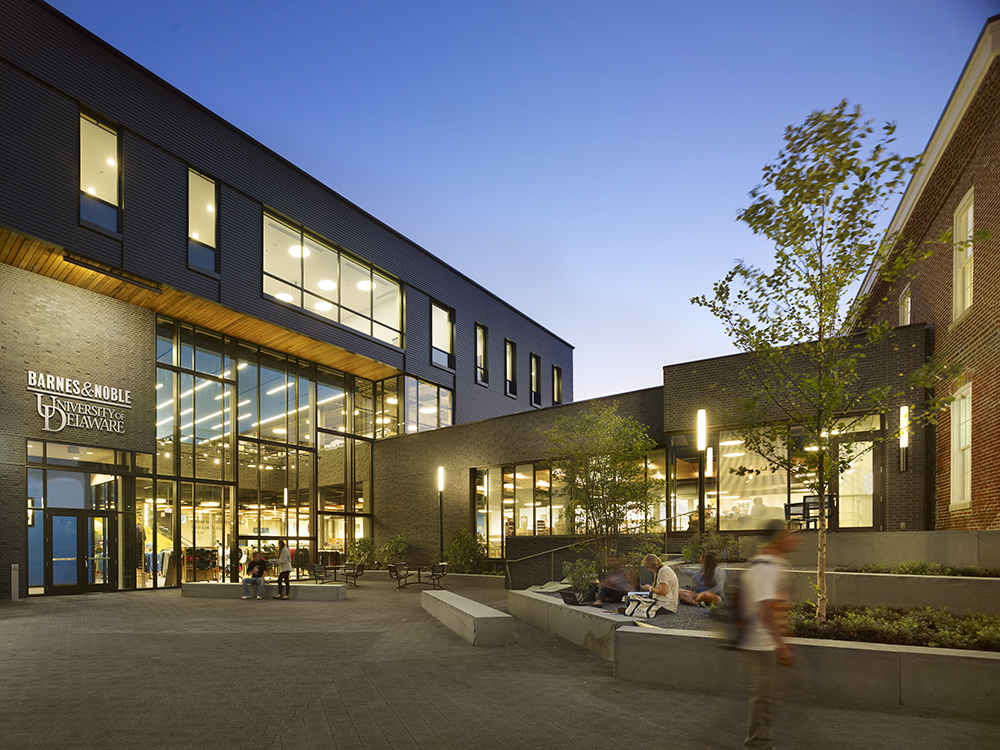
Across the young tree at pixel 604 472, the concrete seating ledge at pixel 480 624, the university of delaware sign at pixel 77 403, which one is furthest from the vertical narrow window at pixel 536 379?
the concrete seating ledge at pixel 480 624

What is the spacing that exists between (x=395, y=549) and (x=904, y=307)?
63.2ft

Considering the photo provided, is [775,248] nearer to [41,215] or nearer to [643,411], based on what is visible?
[643,411]

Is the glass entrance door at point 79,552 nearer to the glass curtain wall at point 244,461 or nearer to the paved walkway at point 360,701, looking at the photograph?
the glass curtain wall at point 244,461

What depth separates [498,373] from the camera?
38.4 meters

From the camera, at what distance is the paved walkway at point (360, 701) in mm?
5941

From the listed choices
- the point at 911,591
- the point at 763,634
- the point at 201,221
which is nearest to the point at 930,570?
the point at 911,591

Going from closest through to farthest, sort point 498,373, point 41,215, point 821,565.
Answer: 1. point 821,565
2. point 41,215
3. point 498,373

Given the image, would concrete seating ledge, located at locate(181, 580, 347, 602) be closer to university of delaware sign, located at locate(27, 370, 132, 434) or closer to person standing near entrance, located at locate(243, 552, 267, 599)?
person standing near entrance, located at locate(243, 552, 267, 599)

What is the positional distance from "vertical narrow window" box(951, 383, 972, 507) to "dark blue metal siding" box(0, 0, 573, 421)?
65.5 ft

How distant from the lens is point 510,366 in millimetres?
40000

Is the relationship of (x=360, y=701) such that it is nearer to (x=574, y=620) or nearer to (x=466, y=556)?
(x=574, y=620)

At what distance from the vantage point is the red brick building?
40.4ft

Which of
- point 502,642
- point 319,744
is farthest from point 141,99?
point 319,744

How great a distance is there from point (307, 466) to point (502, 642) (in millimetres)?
18465
